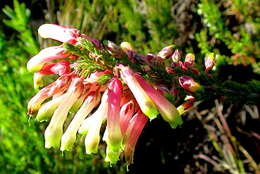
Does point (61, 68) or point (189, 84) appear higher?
point (61, 68)

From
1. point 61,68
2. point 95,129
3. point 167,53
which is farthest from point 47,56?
point 167,53

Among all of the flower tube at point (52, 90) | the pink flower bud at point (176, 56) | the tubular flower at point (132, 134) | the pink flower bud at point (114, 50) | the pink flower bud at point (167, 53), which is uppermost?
the pink flower bud at point (114, 50)

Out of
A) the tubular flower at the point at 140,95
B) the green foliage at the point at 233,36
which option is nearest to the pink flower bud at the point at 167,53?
the tubular flower at the point at 140,95

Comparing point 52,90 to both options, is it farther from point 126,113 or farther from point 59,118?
point 126,113

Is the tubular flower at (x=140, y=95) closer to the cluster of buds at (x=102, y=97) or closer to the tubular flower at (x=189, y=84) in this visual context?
the cluster of buds at (x=102, y=97)

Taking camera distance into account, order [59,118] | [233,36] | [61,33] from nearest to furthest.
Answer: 1. [59,118]
2. [61,33]
3. [233,36]
